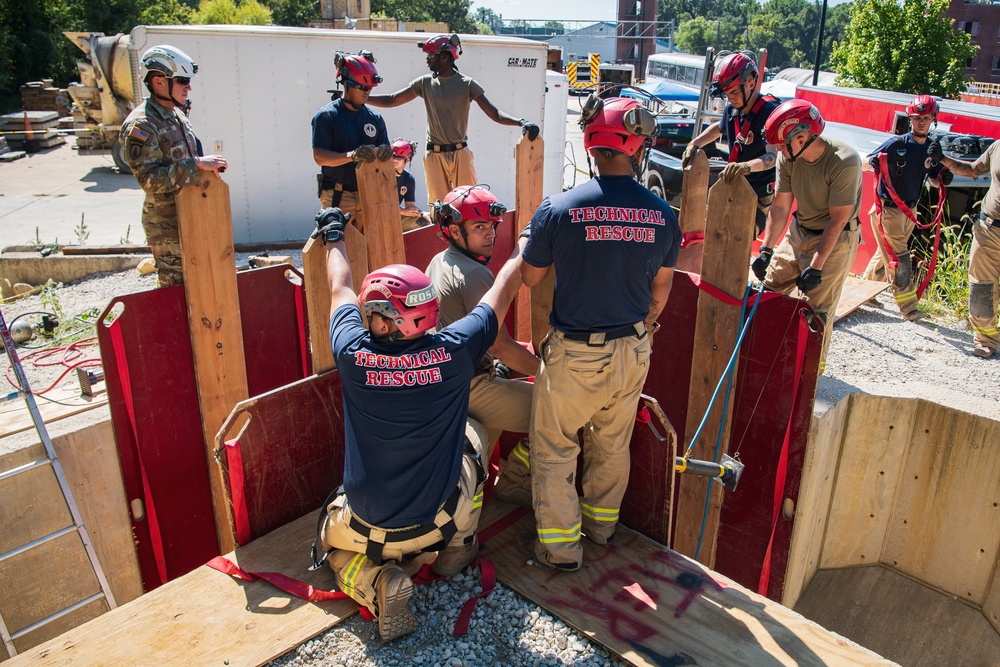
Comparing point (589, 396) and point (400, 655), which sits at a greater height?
point (589, 396)

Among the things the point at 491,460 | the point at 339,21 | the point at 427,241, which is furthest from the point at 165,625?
the point at 339,21

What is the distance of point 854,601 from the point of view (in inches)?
220

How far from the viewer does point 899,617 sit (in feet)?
17.9

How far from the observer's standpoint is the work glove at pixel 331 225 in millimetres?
3441

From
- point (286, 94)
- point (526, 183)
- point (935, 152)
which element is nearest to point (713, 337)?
point (526, 183)

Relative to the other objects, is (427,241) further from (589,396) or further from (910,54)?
(910,54)

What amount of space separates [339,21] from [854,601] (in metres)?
17.1

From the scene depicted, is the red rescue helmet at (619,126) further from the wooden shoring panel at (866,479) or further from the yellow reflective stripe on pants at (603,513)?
the wooden shoring panel at (866,479)

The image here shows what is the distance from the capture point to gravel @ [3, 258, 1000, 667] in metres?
2.93

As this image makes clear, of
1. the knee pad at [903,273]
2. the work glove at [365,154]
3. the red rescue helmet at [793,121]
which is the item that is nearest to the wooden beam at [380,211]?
the work glove at [365,154]

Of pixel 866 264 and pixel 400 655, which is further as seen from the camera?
pixel 866 264

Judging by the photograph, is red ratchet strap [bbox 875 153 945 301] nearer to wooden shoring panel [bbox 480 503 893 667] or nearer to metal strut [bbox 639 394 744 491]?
metal strut [bbox 639 394 744 491]

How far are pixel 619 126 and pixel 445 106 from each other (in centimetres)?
367

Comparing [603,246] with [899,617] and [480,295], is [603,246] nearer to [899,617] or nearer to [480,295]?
[480,295]
